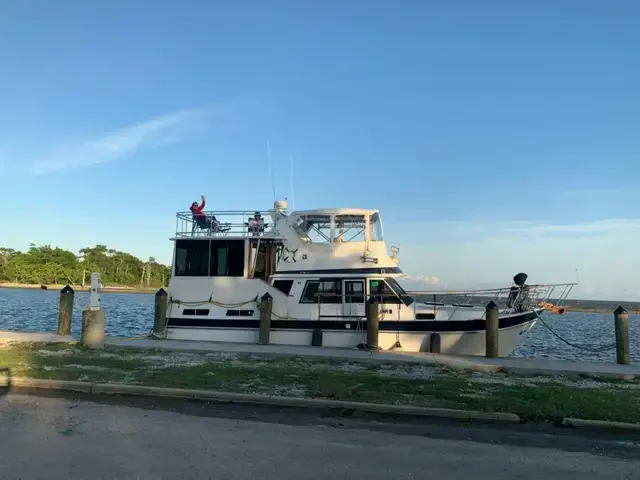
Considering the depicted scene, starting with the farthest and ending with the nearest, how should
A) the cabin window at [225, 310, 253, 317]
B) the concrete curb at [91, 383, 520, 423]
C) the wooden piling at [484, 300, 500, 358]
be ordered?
the cabin window at [225, 310, 253, 317] → the wooden piling at [484, 300, 500, 358] → the concrete curb at [91, 383, 520, 423]

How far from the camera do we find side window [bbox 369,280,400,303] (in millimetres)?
18062

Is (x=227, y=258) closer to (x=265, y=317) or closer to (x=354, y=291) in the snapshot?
(x=265, y=317)

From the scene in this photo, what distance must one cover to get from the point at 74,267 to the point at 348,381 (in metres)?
130

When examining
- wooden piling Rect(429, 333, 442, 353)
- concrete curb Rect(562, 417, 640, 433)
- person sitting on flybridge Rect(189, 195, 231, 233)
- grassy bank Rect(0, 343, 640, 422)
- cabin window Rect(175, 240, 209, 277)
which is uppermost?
person sitting on flybridge Rect(189, 195, 231, 233)

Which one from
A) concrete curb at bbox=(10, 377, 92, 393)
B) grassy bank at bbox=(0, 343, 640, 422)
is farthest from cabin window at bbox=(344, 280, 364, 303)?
concrete curb at bbox=(10, 377, 92, 393)

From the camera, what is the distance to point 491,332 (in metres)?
15.4

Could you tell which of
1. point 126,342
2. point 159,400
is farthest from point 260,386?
point 126,342

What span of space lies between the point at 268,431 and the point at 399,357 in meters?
7.53

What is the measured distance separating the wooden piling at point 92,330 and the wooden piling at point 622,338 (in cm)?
1352

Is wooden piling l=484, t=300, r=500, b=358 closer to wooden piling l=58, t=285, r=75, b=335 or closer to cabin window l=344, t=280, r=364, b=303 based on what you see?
cabin window l=344, t=280, r=364, b=303

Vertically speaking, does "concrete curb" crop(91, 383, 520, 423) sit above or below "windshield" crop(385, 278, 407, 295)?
below

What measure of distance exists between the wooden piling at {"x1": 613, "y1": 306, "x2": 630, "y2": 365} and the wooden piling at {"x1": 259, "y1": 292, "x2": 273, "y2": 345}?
9.81 m

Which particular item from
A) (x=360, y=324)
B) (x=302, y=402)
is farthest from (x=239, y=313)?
(x=302, y=402)

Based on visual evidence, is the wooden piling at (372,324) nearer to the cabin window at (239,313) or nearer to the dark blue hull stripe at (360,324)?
the dark blue hull stripe at (360,324)
